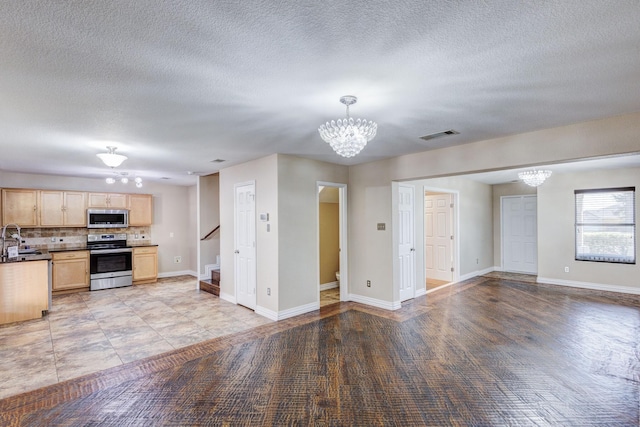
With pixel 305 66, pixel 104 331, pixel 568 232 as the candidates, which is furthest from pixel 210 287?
pixel 568 232

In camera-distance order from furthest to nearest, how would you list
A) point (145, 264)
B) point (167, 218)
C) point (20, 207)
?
point (167, 218) → point (145, 264) → point (20, 207)

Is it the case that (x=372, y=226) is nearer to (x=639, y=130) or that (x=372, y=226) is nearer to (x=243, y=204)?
(x=243, y=204)

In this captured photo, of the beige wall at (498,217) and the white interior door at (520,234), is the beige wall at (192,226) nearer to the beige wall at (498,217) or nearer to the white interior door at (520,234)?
the beige wall at (498,217)

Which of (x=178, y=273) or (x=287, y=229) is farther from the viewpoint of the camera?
(x=178, y=273)

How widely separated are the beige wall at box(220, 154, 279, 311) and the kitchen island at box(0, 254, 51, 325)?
283 centimetres

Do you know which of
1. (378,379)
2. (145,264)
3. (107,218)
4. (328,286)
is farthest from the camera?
(145,264)

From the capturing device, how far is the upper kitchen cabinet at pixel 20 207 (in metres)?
6.04

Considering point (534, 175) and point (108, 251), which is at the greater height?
point (534, 175)

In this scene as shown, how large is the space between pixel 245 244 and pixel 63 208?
4.45 metres

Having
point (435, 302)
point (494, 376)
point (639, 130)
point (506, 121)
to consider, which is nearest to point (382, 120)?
point (506, 121)

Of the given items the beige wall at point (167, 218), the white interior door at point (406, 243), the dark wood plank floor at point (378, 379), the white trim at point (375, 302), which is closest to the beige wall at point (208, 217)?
the beige wall at point (167, 218)

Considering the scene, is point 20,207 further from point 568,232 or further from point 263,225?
point 568,232

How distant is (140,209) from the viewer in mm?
7602

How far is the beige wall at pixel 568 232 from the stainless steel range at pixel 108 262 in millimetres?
9665
